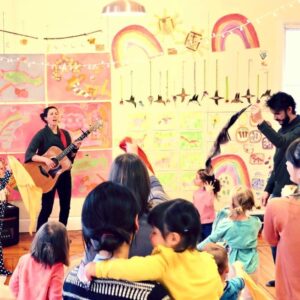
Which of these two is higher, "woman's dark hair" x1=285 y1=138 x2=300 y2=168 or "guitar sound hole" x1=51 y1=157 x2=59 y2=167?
"woman's dark hair" x1=285 y1=138 x2=300 y2=168

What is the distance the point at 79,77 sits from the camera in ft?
20.6

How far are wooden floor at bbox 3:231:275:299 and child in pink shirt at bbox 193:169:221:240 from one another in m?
0.56

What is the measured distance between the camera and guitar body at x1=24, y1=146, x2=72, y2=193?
225 inches

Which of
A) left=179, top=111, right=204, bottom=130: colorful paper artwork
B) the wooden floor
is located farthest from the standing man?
left=179, top=111, right=204, bottom=130: colorful paper artwork

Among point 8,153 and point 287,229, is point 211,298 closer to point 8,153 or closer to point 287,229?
point 287,229

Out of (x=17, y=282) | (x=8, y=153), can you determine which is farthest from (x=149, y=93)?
(x=17, y=282)

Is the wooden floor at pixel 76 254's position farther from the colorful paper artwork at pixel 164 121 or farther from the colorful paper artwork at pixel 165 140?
the colorful paper artwork at pixel 164 121

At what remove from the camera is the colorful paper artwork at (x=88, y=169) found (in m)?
6.36

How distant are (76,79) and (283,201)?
14.3ft

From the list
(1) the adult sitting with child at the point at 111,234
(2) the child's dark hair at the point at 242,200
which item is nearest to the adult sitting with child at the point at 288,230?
(1) the adult sitting with child at the point at 111,234

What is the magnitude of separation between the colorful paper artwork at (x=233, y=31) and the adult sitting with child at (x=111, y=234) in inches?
198

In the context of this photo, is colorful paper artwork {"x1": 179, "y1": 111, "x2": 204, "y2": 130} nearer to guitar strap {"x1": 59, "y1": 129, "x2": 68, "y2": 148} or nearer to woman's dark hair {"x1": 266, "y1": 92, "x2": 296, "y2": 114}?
guitar strap {"x1": 59, "y1": 129, "x2": 68, "y2": 148}

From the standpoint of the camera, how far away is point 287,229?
224cm

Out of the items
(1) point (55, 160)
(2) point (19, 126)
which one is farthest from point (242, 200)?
(2) point (19, 126)
